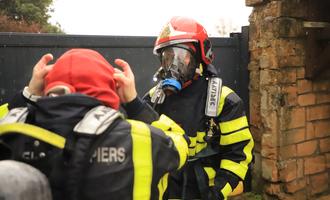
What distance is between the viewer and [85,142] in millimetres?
1179

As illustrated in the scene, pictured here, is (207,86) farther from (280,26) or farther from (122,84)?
(280,26)

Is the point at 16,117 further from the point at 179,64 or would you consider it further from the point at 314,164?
the point at 314,164

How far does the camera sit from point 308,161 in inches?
184

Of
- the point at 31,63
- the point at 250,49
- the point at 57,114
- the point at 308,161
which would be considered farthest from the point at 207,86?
the point at 308,161

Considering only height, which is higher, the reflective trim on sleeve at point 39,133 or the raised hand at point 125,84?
the raised hand at point 125,84

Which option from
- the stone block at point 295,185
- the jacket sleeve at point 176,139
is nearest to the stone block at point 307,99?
the stone block at point 295,185

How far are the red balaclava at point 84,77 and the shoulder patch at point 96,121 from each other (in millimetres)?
85

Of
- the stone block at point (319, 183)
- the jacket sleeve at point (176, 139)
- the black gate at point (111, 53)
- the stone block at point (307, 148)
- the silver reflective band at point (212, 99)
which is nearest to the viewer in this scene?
the jacket sleeve at point (176, 139)

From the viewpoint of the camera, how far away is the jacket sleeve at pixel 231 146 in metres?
2.43

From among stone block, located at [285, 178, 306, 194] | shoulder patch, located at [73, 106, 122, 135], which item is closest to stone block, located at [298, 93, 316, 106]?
stone block, located at [285, 178, 306, 194]

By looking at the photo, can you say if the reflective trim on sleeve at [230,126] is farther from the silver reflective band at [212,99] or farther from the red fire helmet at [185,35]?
the red fire helmet at [185,35]

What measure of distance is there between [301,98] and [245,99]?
641 mm

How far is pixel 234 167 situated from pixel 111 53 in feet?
6.73

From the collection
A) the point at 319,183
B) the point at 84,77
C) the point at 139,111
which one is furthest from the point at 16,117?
A: the point at 319,183
